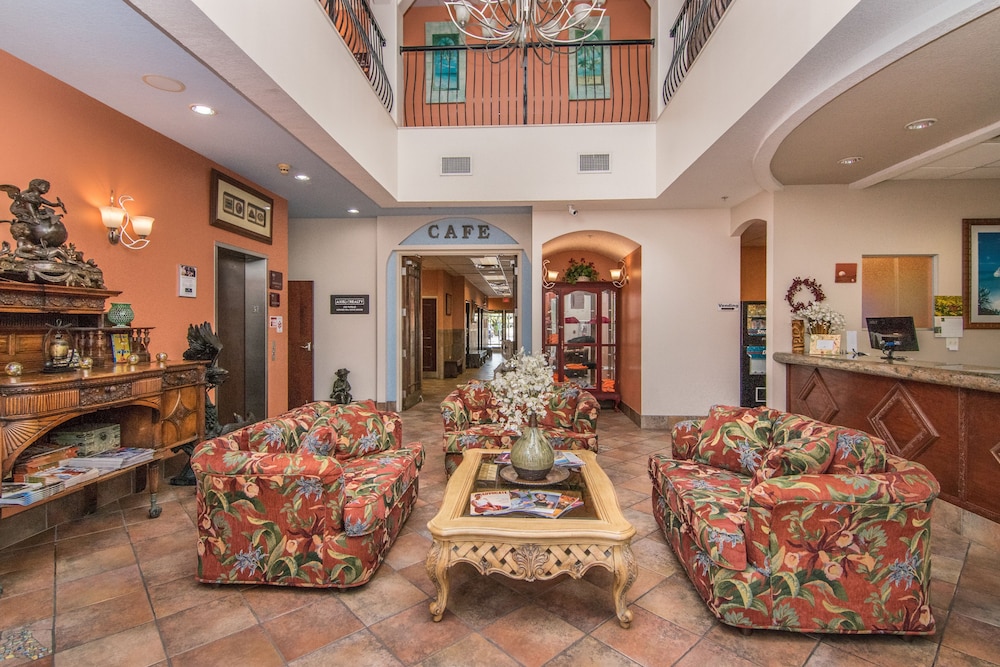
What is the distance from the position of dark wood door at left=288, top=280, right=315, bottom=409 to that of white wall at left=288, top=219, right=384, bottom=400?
0.08 meters

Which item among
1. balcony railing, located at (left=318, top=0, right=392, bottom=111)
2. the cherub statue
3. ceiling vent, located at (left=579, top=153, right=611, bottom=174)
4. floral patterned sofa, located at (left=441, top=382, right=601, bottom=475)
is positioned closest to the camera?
the cherub statue

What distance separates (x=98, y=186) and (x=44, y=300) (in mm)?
1040

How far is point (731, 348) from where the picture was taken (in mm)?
6102

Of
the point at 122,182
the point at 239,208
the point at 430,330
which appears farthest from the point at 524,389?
the point at 430,330

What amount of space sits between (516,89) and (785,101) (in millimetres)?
4447

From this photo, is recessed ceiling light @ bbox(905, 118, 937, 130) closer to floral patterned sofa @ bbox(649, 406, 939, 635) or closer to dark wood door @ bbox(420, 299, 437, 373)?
floral patterned sofa @ bbox(649, 406, 939, 635)

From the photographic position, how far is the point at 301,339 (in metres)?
7.08

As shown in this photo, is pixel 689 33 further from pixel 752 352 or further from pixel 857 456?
pixel 857 456

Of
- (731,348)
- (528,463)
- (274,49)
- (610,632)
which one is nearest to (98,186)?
(274,49)

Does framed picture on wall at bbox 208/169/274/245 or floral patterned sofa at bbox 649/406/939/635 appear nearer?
floral patterned sofa at bbox 649/406/939/635

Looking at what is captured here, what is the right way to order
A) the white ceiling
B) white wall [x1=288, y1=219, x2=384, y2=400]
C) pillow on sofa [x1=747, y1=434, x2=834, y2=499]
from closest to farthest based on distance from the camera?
1. pillow on sofa [x1=747, y1=434, x2=834, y2=499]
2. the white ceiling
3. white wall [x1=288, y1=219, x2=384, y2=400]

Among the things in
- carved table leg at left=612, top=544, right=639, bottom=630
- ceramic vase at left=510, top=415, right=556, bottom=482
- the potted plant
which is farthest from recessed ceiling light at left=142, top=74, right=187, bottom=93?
the potted plant

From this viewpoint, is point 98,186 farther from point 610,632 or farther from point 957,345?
point 957,345

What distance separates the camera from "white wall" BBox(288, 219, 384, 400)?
705cm
